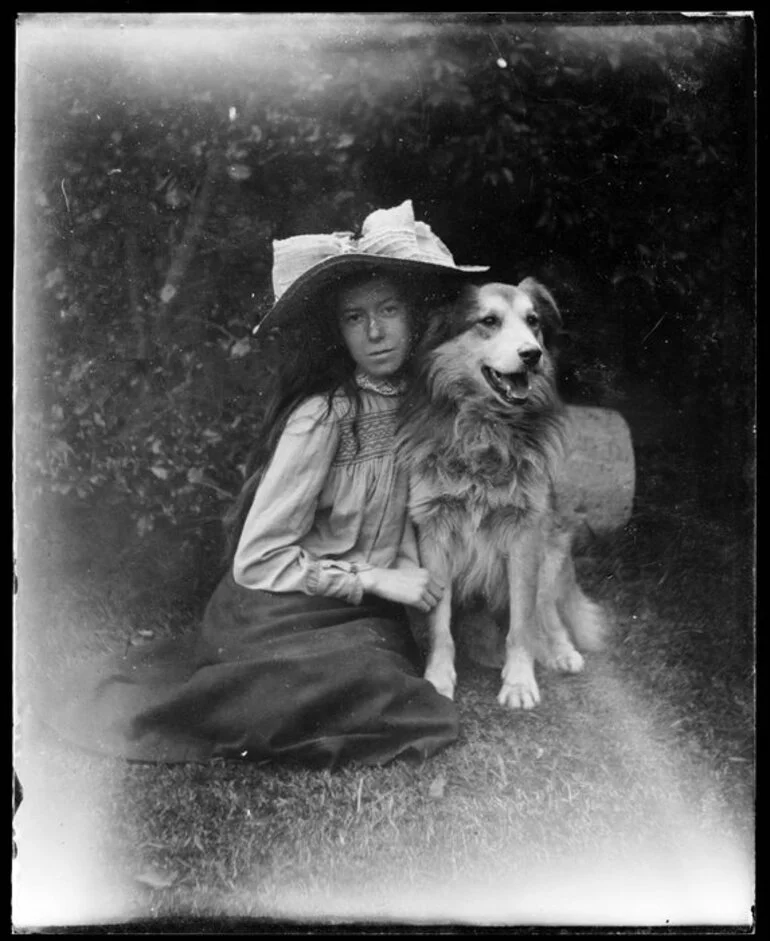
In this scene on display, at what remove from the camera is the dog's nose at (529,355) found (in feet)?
11.1

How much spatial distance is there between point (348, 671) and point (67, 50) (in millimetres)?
2038

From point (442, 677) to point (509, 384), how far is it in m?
0.88

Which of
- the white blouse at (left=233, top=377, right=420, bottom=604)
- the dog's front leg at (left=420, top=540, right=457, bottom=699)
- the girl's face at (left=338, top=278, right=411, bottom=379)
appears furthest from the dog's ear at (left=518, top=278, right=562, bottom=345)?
the dog's front leg at (left=420, top=540, right=457, bottom=699)

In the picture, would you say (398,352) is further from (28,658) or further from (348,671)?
(28,658)

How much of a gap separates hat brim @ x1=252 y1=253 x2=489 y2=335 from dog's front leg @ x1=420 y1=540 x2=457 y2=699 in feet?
2.58

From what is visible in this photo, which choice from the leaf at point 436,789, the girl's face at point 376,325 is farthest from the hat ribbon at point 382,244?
the leaf at point 436,789

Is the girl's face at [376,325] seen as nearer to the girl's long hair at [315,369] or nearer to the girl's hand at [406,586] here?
the girl's long hair at [315,369]

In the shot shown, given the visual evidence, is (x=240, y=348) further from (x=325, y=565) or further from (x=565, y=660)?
(x=565, y=660)

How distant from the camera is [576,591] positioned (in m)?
3.51

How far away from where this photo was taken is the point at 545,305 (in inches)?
136

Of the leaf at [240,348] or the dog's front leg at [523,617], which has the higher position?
the leaf at [240,348]

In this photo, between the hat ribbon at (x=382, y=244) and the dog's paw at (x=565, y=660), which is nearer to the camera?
the hat ribbon at (x=382, y=244)

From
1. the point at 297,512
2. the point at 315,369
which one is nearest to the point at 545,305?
the point at 315,369

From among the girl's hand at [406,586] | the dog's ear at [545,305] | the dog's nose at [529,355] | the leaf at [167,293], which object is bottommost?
the girl's hand at [406,586]
